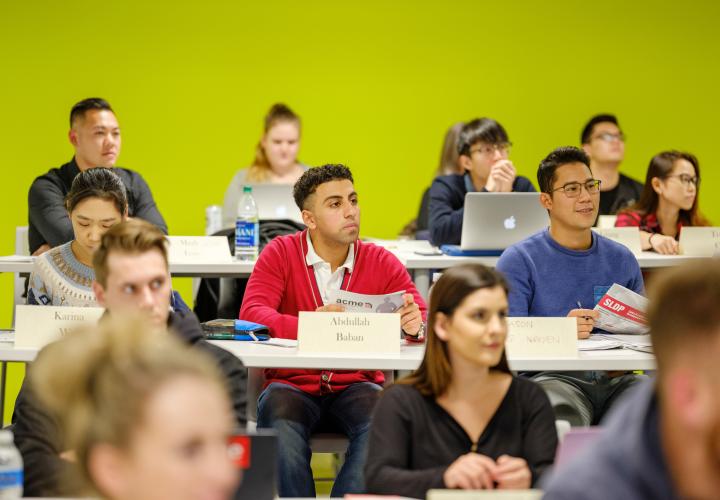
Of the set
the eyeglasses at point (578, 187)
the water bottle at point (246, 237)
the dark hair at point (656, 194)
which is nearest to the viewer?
the eyeglasses at point (578, 187)

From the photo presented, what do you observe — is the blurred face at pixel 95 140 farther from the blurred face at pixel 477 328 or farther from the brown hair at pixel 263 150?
the blurred face at pixel 477 328

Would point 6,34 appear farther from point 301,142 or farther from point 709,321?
point 709,321

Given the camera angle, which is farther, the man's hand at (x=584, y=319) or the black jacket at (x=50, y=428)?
the man's hand at (x=584, y=319)

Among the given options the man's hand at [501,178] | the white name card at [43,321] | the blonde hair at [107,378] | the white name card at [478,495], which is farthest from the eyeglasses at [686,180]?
the blonde hair at [107,378]

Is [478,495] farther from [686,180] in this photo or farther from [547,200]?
[686,180]

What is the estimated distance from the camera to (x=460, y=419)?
93.1 inches

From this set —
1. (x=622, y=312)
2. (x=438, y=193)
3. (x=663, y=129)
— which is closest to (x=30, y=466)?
(x=622, y=312)

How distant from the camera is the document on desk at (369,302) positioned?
3191 mm

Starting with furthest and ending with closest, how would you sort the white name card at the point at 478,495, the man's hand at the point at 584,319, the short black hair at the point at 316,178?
the short black hair at the point at 316,178, the man's hand at the point at 584,319, the white name card at the point at 478,495

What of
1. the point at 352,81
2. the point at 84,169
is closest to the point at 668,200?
the point at 352,81

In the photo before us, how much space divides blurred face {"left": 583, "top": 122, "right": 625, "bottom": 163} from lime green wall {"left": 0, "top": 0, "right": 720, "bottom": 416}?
1097mm

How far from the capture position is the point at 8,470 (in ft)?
6.14

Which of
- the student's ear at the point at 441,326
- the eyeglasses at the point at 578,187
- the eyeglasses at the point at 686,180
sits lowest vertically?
the student's ear at the point at 441,326

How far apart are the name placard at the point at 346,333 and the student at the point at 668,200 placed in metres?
2.53
